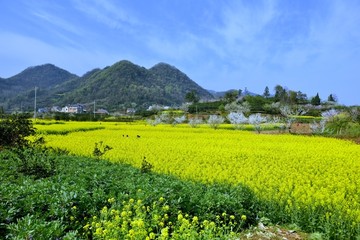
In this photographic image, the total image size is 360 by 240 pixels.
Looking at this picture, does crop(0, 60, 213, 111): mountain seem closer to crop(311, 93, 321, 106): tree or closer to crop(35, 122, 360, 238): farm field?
crop(311, 93, 321, 106): tree

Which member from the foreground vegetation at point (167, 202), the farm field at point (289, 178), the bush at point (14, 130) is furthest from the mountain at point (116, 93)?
the foreground vegetation at point (167, 202)

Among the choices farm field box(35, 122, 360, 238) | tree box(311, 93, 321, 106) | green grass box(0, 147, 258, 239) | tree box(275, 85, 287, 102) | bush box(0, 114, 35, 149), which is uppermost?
tree box(275, 85, 287, 102)

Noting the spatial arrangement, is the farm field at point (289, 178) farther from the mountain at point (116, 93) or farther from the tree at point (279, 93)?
the mountain at point (116, 93)

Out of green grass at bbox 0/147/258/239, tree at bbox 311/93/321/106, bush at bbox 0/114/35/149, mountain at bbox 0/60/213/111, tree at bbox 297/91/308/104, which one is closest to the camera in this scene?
green grass at bbox 0/147/258/239

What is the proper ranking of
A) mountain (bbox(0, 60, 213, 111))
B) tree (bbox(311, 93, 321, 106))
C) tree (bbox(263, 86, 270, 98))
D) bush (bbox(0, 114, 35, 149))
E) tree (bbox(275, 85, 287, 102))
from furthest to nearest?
mountain (bbox(0, 60, 213, 111)) < tree (bbox(263, 86, 270, 98)) < tree (bbox(311, 93, 321, 106)) < tree (bbox(275, 85, 287, 102)) < bush (bbox(0, 114, 35, 149))

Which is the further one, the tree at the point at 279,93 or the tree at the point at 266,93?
the tree at the point at 266,93

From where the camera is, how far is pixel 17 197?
513cm

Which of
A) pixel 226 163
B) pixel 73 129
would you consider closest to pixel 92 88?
pixel 73 129

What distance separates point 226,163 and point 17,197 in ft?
27.5

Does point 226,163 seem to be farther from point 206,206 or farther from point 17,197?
point 17,197

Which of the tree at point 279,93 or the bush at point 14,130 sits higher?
the tree at point 279,93

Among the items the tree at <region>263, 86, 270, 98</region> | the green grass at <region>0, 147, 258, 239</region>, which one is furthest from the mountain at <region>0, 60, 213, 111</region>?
the green grass at <region>0, 147, 258, 239</region>

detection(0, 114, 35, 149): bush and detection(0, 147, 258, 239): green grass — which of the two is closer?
detection(0, 147, 258, 239): green grass

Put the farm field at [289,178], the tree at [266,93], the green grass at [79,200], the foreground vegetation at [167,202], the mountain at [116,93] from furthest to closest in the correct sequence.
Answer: the mountain at [116,93] < the tree at [266,93] < the farm field at [289,178] < the foreground vegetation at [167,202] < the green grass at [79,200]
